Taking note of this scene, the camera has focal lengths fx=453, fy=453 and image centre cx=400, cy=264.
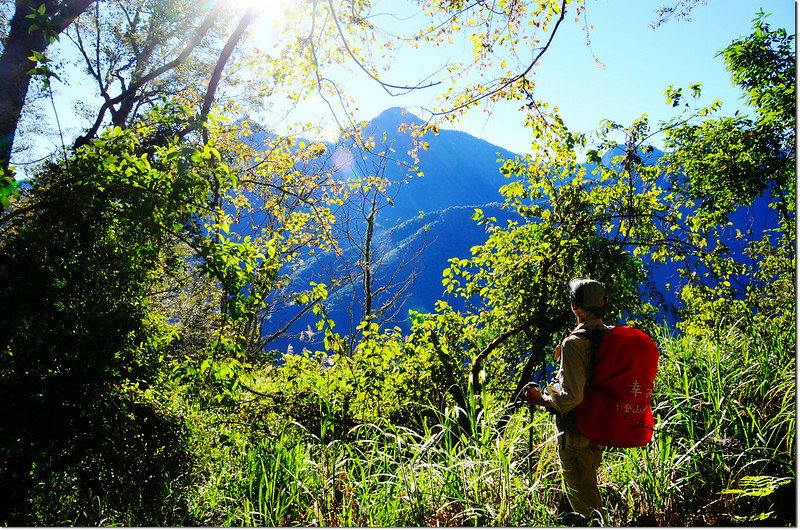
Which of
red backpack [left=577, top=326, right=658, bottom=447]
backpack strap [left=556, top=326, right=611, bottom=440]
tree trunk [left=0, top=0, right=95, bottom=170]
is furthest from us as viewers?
tree trunk [left=0, top=0, right=95, bottom=170]

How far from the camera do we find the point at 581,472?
2.63 meters

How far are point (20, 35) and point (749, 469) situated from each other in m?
6.51

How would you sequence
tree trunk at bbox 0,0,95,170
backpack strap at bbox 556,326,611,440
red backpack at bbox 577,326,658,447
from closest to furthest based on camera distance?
red backpack at bbox 577,326,658,447
backpack strap at bbox 556,326,611,440
tree trunk at bbox 0,0,95,170

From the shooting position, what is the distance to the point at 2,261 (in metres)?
2.79

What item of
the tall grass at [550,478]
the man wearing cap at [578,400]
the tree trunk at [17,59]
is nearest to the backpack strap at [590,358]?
the man wearing cap at [578,400]

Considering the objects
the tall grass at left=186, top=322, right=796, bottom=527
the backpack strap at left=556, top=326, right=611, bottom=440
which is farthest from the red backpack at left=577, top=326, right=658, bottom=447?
the tall grass at left=186, top=322, right=796, bottom=527

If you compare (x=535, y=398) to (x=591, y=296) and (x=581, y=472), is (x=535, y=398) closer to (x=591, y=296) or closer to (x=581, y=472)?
(x=581, y=472)

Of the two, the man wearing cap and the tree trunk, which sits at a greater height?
the tree trunk

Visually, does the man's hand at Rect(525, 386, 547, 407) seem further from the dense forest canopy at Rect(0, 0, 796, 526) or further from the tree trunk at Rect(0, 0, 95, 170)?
the tree trunk at Rect(0, 0, 95, 170)

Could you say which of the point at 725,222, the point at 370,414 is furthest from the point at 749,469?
the point at 725,222

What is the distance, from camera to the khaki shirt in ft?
8.39

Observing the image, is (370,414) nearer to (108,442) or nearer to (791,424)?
(108,442)

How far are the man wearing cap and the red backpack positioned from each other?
9cm

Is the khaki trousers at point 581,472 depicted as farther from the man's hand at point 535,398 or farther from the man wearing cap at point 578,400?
the man's hand at point 535,398
